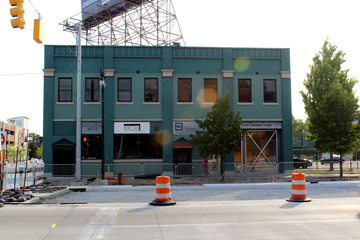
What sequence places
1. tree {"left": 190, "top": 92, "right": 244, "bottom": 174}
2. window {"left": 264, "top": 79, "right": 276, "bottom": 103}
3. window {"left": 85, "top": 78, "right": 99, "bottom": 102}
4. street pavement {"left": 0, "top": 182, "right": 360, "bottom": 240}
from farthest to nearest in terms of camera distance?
window {"left": 264, "top": 79, "right": 276, "bottom": 103} < window {"left": 85, "top": 78, "right": 99, "bottom": 102} < tree {"left": 190, "top": 92, "right": 244, "bottom": 174} < street pavement {"left": 0, "top": 182, "right": 360, "bottom": 240}

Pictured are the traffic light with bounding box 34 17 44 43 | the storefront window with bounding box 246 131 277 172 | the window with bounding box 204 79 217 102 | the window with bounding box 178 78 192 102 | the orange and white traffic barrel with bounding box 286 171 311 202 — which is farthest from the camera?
the storefront window with bounding box 246 131 277 172

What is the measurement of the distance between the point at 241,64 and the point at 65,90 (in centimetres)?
1373

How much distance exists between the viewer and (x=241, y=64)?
29125 millimetres

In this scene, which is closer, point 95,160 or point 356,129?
point 356,129

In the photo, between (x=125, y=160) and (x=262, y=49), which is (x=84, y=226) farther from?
(x=262, y=49)

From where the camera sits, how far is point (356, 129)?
25547 mm

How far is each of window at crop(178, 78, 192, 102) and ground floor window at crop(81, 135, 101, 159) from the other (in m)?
7.04

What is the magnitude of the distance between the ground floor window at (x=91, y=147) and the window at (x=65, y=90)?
125 inches

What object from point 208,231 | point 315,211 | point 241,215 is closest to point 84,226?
point 208,231

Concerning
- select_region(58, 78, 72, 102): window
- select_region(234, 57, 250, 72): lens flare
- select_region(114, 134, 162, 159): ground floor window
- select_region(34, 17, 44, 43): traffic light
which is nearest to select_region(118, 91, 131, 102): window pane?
select_region(114, 134, 162, 159): ground floor window

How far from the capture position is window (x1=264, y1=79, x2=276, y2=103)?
95.9 ft

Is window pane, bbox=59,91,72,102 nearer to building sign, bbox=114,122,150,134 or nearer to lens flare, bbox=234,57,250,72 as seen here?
building sign, bbox=114,122,150,134

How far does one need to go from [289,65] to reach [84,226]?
24117 millimetres

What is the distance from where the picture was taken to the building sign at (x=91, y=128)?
27.7m
